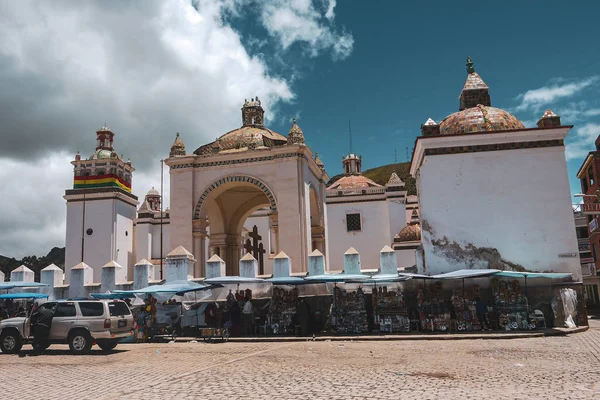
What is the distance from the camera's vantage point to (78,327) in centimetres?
1238

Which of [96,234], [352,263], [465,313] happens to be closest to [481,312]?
[465,313]

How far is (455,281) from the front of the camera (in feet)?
52.6

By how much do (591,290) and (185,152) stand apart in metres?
30.1

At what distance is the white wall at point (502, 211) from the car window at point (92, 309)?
9.98m

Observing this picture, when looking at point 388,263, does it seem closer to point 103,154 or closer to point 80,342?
point 80,342

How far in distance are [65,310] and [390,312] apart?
346 inches

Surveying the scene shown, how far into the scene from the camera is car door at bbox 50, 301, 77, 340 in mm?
12430

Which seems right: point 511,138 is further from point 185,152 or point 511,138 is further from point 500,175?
point 185,152

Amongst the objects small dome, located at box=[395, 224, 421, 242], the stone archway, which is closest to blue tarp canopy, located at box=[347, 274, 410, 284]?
the stone archway

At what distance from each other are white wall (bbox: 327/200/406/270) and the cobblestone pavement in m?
19.5

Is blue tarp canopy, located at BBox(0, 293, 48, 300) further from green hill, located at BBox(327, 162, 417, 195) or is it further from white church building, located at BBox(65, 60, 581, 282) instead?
green hill, located at BBox(327, 162, 417, 195)

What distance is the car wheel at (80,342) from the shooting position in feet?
40.5

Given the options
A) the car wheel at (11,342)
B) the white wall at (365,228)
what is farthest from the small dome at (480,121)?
the white wall at (365,228)

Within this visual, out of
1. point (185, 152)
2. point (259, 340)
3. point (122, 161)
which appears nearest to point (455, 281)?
point (259, 340)
